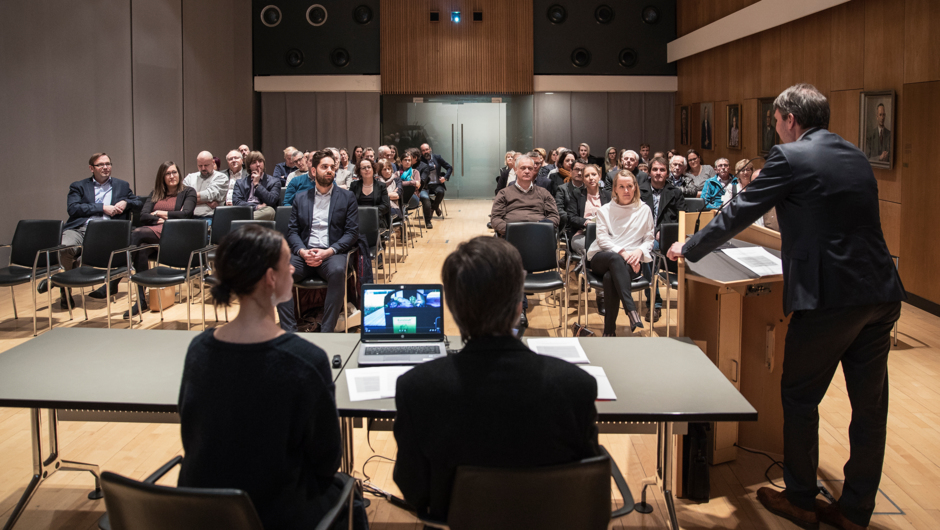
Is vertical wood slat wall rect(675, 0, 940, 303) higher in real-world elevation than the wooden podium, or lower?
higher

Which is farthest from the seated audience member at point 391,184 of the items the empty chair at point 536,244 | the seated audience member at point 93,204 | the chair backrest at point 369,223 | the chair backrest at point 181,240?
the empty chair at point 536,244

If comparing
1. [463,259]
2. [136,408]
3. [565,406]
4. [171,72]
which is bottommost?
[136,408]

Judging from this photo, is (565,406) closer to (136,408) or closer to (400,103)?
(136,408)

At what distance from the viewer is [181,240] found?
6328mm

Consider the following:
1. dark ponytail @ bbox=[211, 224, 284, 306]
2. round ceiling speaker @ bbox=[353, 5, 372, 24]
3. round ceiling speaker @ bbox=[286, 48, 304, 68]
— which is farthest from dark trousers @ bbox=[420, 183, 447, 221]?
dark ponytail @ bbox=[211, 224, 284, 306]

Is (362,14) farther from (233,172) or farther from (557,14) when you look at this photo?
(233,172)

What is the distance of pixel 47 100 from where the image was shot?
29.3ft

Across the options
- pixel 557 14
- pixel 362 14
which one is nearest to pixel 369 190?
pixel 362 14

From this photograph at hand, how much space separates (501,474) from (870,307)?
72.6 inches

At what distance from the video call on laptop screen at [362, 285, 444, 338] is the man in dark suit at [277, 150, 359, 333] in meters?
2.43

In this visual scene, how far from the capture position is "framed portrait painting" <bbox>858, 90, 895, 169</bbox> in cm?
754

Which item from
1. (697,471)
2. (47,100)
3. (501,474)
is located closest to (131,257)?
(47,100)

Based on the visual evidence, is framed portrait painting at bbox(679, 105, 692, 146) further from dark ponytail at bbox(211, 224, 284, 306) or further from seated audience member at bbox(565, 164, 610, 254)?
dark ponytail at bbox(211, 224, 284, 306)

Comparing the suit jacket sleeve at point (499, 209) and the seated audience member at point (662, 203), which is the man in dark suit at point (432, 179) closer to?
the suit jacket sleeve at point (499, 209)
